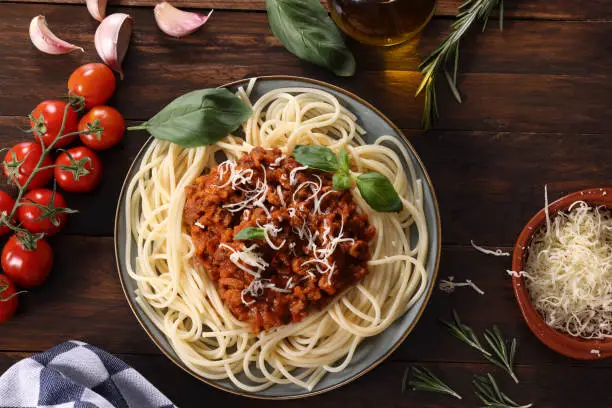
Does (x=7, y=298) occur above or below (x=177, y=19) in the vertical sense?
below

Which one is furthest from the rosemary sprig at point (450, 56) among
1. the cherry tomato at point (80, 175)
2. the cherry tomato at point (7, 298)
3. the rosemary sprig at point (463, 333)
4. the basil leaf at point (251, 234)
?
the cherry tomato at point (7, 298)

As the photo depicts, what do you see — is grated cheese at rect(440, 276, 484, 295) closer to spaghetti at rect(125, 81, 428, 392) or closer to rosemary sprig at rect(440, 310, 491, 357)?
rosemary sprig at rect(440, 310, 491, 357)

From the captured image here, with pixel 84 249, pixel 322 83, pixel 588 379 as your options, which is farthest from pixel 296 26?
pixel 588 379

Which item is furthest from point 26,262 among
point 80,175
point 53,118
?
point 53,118

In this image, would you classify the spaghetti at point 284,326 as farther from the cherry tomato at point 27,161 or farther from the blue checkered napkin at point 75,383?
the cherry tomato at point 27,161

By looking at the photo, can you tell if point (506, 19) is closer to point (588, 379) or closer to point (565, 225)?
point (565, 225)

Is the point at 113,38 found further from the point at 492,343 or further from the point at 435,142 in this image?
the point at 492,343

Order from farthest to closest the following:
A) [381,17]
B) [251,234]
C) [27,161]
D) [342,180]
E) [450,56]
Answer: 1. [450,56]
2. [27,161]
3. [381,17]
4. [342,180]
5. [251,234]
